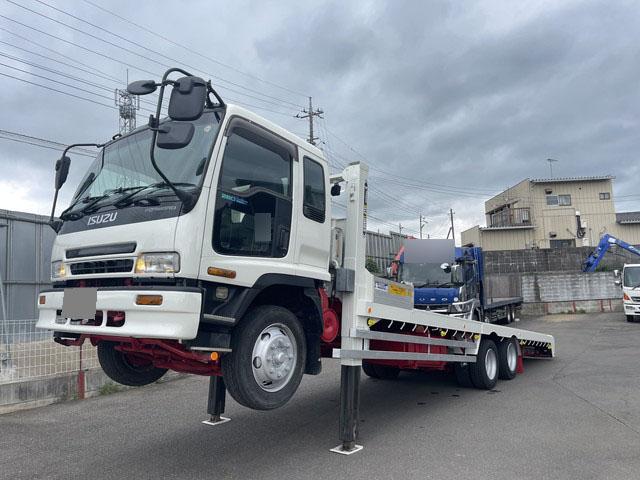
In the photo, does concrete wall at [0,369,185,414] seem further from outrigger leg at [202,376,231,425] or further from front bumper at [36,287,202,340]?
front bumper at [36,287,202,340]

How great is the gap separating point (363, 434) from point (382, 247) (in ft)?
25.4

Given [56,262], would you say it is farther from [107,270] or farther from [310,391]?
[310,391]

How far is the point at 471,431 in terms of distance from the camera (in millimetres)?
5234

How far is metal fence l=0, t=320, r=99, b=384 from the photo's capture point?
6781 millimetres

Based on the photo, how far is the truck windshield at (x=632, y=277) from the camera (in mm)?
18719

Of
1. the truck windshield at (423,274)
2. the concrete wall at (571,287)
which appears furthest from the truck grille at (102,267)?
the concrete wall at (571,287)

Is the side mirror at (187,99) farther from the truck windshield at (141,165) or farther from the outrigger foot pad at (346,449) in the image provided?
the outrigger foot pad at (346,449)

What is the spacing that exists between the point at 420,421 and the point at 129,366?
3445mm

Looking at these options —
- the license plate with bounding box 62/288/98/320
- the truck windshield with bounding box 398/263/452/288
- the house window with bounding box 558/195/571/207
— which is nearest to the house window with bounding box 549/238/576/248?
the house window with bounding box 558/195/571/207

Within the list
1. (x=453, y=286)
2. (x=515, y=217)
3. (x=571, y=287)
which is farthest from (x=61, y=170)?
(x=515, y=217)

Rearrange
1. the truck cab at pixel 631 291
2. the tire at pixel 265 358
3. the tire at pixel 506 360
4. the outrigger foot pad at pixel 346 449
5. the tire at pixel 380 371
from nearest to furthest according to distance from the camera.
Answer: the tire at pixel 265 358 < the outrigger foot pad at pixel 346 449 < the tire at pixel 506 360 < the tire at pixel 380 371 < the truck cab at pixel 631 291

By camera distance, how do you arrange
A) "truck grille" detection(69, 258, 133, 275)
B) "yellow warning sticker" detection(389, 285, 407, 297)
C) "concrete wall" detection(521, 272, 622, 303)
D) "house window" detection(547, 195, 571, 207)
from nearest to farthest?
"truck grille" detection(69, 258, 133, 275) < "yellow warning sticker" detection(389, 285, 407, 297) < "concrete wall" detection(521, 272, 622, 303) < "house window" detection(547, 195, 571, 207)

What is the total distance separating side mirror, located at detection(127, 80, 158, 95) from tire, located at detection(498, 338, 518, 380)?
23.1ft

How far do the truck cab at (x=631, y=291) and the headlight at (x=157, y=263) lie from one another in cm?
1996
